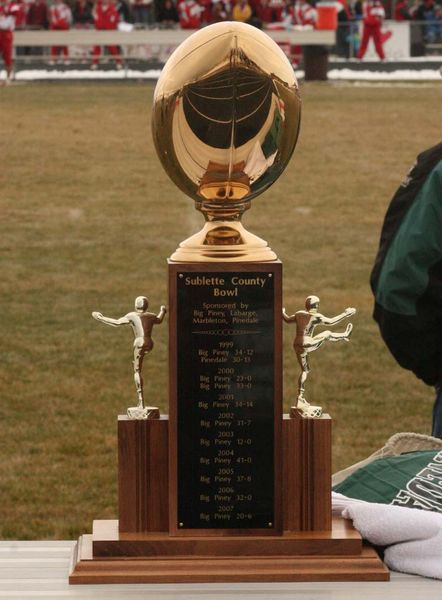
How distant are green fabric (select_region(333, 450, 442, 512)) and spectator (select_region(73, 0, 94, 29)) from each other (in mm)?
33134

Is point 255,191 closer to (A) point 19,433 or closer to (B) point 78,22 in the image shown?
(A) point 19,433

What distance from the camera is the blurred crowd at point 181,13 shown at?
3256 cm

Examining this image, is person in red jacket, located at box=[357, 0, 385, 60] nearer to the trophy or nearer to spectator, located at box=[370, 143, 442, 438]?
spectator, located at box=[370, 143, 442, 438]

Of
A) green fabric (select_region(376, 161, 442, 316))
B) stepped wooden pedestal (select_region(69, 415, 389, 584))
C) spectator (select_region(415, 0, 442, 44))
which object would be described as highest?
green fabric (select_region(376, 161, 442, 316))

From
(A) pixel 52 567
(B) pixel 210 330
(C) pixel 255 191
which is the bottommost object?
(A) pixel 52 567

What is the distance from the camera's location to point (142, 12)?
35.2 meters

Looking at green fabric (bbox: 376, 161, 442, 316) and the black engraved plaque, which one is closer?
the black engraved plaque

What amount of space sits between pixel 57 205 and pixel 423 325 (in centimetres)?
938

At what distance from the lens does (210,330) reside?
2.28 m

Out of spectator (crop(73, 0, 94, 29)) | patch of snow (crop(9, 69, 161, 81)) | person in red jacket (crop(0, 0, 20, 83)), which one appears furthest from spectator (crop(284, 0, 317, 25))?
person in red jacket (crop(0, 0, 20, 83))

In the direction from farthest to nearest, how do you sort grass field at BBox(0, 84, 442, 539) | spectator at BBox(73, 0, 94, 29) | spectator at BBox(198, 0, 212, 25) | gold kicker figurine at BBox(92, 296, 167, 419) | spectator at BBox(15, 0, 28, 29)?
spectator at BBox(73, 0, 94, 29) → spectator at BBox(198, 0, 212, 25) → spectator at BBox(15, 0, 28, 29) → grass field at BBox(0, 84, 442, 539) → gold kicker figurine at BBox(92, 296, 167, 419)

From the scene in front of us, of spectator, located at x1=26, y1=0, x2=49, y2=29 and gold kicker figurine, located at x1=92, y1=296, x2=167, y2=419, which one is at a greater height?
gold kicker figurine, located at x1=92, y1=296, x2=167, y2=419

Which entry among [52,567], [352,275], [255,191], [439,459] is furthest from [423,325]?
[352,275]

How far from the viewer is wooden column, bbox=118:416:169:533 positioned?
2.29 metres
